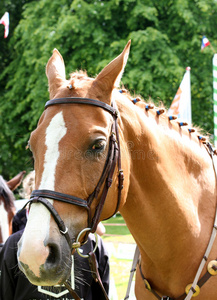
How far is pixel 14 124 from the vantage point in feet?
51.2

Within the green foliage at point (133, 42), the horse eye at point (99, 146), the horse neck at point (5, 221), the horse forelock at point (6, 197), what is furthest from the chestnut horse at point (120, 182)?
the green foliage at point (133, 42)

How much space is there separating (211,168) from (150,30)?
34.1ft

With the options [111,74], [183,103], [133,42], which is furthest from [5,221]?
[133,42]

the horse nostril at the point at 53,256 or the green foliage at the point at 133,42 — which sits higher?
the green foliage at the point at 133,42

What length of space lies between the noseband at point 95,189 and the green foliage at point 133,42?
998 centimetres

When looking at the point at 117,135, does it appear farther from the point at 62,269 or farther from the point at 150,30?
the point at 150,30

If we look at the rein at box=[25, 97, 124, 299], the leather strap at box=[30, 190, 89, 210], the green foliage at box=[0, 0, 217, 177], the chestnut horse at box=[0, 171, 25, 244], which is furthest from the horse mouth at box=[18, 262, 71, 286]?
the green foliage at box=[0, 0, 217, 177]

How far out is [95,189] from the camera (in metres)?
2.01

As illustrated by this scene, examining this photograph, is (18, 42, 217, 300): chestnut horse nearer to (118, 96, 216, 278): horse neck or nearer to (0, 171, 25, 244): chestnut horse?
(118, 96, 216, 278): horse neck

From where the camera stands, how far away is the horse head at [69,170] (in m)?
1.78

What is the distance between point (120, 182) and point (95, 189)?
0.19m

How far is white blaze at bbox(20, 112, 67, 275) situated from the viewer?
174 cm

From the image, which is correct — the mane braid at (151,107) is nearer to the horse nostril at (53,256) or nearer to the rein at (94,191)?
the rein at (94,191)

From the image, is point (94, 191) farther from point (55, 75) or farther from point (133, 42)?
point (133, 42)
